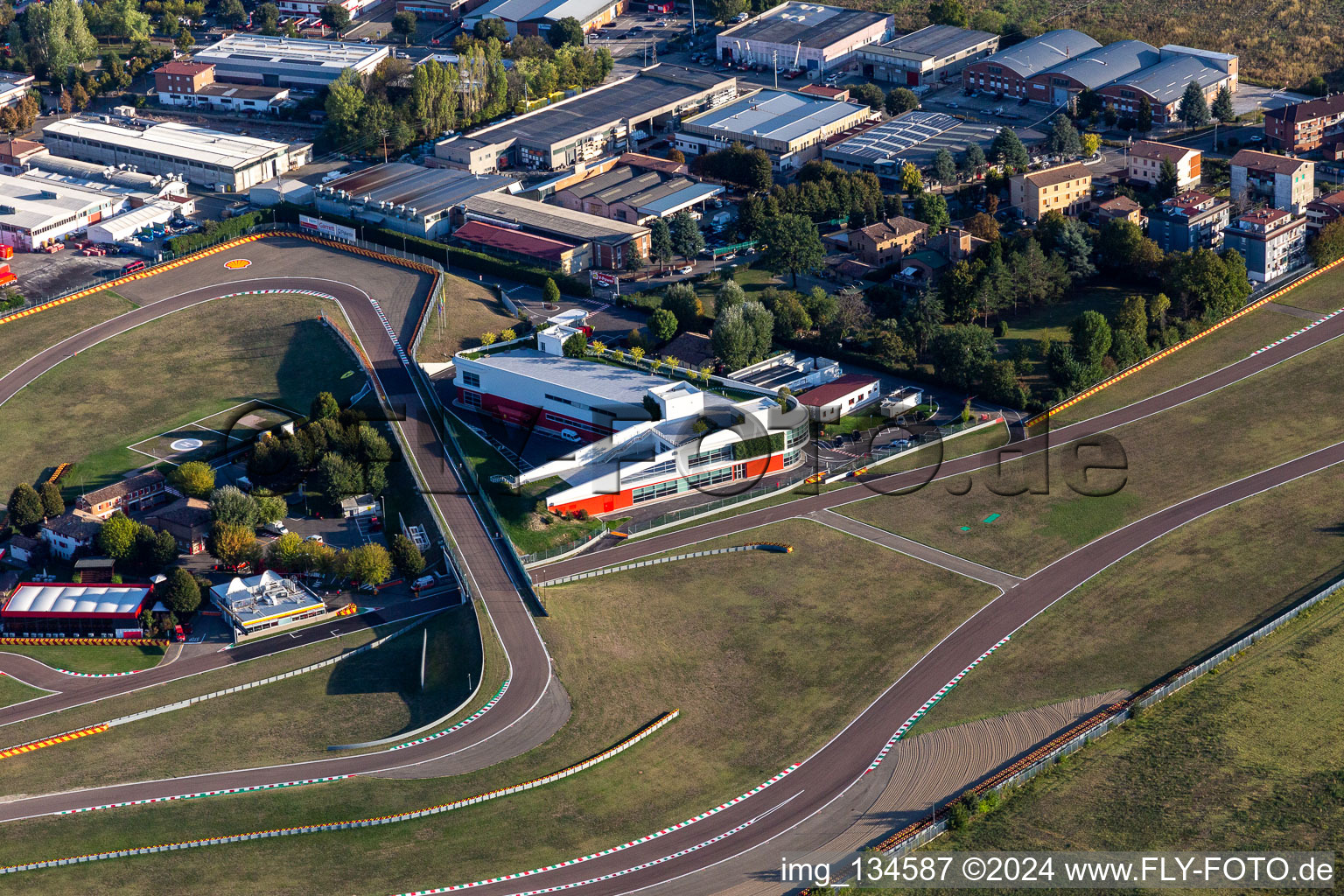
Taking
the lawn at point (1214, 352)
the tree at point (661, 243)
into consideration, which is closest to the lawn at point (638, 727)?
the lawn at point (1214, 352)

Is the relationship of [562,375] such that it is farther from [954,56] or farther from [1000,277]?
[954,56]

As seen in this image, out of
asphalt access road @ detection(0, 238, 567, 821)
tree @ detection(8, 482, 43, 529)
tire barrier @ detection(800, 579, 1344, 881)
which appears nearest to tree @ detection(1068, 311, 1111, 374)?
tire barrier @ detection(800, 579, 1344, 881)

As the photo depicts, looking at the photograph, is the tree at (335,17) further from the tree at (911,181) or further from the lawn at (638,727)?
the lawn at (638,727)

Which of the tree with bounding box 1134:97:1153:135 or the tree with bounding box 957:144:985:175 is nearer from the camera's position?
the tree with bounding box 957:144:985:175

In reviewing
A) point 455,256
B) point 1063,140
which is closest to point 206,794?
point 455,256

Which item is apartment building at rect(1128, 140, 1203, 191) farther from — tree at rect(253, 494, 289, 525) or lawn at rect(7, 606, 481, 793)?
→ tree at rect(253, 494, 289, 525)

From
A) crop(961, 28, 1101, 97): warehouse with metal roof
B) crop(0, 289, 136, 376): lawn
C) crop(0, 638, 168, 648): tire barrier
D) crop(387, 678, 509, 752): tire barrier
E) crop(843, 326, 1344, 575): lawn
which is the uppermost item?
crop(961, 28, 1101, 97): warehouse with metal roof

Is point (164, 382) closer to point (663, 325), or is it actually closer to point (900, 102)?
point (663, 325)
